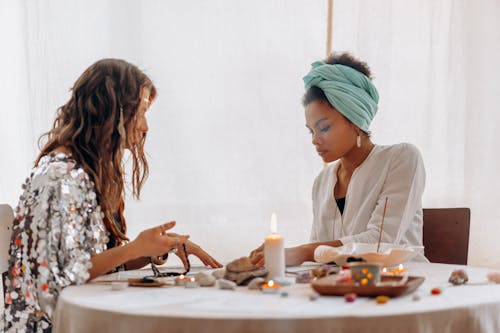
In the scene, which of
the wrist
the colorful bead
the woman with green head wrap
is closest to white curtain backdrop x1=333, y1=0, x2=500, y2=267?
the woman with green head wrap

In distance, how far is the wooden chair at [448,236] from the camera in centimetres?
283

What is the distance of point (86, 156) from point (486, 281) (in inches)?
45.4

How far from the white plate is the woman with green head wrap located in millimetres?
293

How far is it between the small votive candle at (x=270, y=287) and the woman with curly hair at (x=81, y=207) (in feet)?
1.17

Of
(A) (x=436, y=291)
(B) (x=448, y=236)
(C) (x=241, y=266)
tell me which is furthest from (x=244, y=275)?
(B) (x=448, y=236)

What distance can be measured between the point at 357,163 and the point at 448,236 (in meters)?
0.45

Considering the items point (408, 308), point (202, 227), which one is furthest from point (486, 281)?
point (202, 227)

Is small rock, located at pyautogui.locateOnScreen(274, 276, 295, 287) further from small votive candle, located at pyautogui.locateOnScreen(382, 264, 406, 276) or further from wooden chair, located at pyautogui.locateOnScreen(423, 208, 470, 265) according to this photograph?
wooden chair, located at pyautogui.locateOnScreen(423, 208, 470, 265)

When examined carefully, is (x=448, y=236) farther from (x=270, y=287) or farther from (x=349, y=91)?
(x=270, y=287)

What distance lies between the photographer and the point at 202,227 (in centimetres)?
355

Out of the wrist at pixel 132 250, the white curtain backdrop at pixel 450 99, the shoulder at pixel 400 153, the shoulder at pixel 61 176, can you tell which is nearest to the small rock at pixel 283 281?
the wrist at pixel 132 250

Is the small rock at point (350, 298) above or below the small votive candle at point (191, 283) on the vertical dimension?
above

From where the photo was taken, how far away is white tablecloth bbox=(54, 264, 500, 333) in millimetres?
1429

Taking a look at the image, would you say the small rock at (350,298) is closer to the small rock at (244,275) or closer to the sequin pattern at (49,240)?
the small rock at (244,275)
